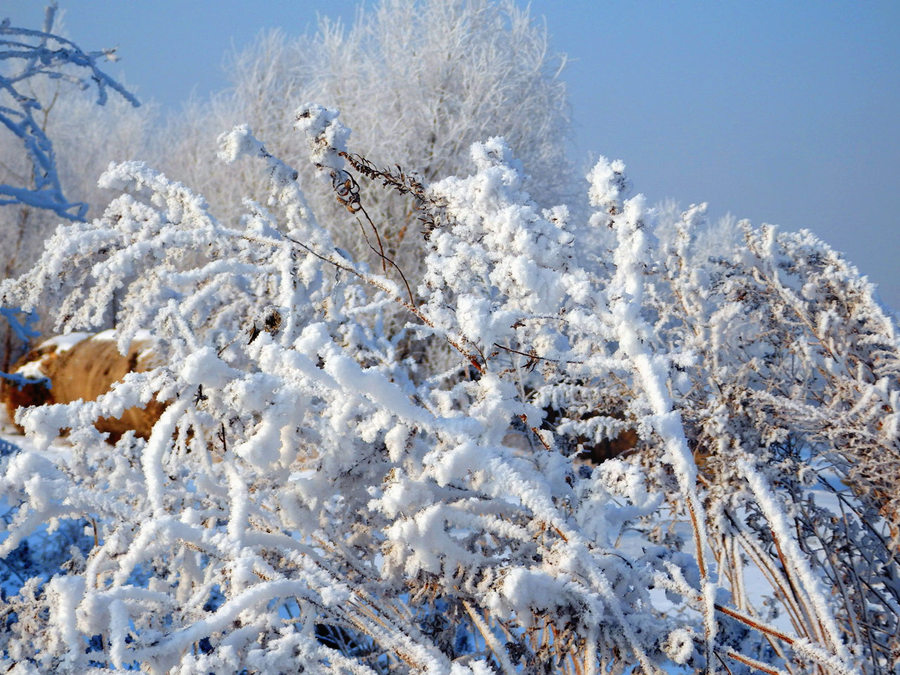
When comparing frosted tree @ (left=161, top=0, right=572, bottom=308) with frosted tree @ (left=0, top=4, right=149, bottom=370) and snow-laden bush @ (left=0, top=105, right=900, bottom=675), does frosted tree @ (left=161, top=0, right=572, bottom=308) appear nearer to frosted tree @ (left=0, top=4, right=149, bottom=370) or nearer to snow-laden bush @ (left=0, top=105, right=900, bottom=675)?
frosted tree @ (left=0, top=4, right=149, bottom=370)

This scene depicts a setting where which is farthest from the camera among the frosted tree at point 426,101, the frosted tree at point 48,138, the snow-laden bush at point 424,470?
the frosted tree at point 426,101

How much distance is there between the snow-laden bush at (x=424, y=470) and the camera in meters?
1.00

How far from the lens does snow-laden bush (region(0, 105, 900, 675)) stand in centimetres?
100

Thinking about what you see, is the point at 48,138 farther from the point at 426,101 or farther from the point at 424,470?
the point at 424,470

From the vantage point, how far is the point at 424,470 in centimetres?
109

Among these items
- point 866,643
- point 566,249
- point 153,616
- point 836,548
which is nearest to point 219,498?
point 153,616

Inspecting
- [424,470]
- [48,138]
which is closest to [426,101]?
[48,138]

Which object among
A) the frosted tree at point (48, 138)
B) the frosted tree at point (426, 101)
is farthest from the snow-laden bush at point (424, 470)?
the frosted tree at point (426, 101)

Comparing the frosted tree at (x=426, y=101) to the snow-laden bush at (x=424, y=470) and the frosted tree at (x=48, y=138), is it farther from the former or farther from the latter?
the snow-laden bush at (x=424, y=470)

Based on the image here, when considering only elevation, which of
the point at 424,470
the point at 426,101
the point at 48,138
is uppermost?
the point at 426,101

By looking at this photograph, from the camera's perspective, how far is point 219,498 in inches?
56.2

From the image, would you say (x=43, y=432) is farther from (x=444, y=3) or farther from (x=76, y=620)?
→ (x=444, y=3)

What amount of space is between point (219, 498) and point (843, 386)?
157 cm

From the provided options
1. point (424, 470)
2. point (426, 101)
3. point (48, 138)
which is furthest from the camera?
point (426, 101)
